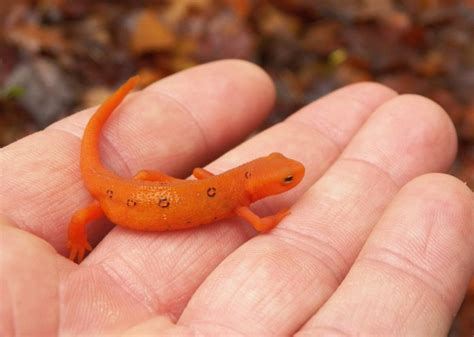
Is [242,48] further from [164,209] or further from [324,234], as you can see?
[324,234]

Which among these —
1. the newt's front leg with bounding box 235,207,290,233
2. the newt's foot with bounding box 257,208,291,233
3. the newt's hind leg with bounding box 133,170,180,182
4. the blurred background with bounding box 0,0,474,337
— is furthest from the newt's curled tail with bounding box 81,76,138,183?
the blurred background with bounding box 0,0,474,337

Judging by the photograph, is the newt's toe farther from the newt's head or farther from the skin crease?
the newt's head

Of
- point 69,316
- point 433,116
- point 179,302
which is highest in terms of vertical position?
point 433,116

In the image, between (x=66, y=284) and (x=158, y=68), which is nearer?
(x=66, y=284)

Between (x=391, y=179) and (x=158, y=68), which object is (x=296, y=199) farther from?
A: (x=158, y=68)

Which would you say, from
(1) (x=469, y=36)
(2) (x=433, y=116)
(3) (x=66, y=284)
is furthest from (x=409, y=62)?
(3) (x=66, y=284)

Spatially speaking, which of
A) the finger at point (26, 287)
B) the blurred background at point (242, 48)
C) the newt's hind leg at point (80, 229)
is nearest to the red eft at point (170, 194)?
the newt's hind leg at point (80, 229)
